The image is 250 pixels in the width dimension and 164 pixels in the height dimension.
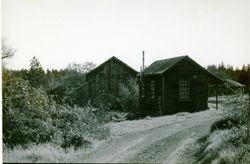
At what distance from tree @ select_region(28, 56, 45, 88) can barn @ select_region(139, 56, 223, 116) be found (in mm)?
2032

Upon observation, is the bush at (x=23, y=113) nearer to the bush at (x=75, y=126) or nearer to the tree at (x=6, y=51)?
the bush at (x=75, y=126)

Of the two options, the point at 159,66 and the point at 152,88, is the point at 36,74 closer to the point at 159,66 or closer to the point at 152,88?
the point at 159,66

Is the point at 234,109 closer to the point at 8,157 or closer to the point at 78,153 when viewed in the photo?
the point at 78,153

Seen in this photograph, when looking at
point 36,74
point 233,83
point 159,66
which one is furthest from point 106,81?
point 233,83

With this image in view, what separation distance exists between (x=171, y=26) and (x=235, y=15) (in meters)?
1.24

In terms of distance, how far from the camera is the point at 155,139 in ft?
21.9

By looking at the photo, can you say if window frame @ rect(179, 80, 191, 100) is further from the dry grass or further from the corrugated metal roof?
the dry grass

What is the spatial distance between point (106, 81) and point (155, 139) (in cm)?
163

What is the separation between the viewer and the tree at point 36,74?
5.98 meters

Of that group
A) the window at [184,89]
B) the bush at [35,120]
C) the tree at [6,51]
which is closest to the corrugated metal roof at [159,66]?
the window at [184,89]

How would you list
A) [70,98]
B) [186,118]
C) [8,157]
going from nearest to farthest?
[8,157], [70,98], [186,118]

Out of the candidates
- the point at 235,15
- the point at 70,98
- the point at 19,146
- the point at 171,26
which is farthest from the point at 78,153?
the point at 235,15

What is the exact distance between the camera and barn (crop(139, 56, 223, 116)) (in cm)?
747

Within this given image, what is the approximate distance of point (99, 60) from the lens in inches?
250
